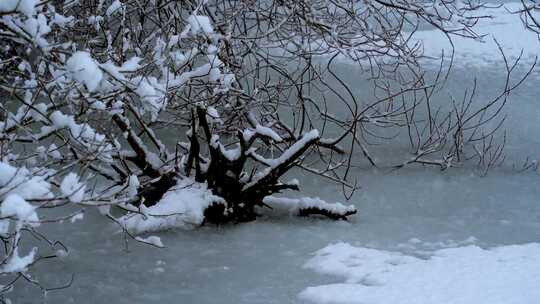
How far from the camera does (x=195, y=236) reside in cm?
678

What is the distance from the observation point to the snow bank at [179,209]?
6.75m

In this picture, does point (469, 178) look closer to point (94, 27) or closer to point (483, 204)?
point (483, 204)

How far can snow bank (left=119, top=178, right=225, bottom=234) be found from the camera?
6750mm

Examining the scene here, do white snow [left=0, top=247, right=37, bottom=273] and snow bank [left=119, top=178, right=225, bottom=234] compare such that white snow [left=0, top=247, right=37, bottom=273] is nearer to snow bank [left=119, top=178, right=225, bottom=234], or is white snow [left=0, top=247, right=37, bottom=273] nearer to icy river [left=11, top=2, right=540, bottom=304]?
icy river [left=11, top=2, right=540, bottom=304]

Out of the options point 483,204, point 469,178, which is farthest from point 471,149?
point 483,204

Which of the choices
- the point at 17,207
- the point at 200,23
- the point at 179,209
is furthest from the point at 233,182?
the point at 17,207

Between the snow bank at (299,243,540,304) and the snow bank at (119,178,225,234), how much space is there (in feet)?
4.18

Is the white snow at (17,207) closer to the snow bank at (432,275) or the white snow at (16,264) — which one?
the white snow at (16,264)

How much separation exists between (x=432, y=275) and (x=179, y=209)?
2354 millimetres

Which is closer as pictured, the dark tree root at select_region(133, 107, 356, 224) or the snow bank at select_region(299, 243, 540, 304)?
the snow bank at select_region(299, 243, 540, 304)


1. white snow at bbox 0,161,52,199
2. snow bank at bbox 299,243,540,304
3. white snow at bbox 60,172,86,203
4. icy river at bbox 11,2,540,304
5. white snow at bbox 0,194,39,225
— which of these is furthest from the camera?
icy river at bbox 11,2,540,304

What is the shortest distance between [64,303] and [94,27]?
2132 mm

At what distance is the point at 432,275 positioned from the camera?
5391mm

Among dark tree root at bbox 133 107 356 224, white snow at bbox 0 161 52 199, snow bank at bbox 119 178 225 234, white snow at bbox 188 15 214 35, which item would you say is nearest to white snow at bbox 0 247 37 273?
white snow at bbox 0 161 52 199
